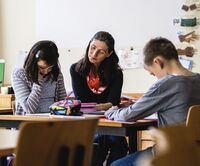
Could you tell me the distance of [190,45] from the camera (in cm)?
434

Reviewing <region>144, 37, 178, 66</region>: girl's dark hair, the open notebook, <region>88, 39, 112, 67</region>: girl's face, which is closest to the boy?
<region>144, 37, 178, 66</region>: girl's dark hair

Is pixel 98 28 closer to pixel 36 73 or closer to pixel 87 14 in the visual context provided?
pixel 87 14

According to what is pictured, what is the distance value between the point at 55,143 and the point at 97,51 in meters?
1.87

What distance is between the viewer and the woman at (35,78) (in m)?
3.02

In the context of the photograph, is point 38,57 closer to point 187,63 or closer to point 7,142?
point 7,142

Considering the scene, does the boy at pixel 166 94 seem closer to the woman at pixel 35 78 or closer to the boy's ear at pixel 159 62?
the boy's ear at pixel 159 62

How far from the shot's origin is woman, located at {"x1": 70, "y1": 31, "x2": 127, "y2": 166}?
3.06 metres

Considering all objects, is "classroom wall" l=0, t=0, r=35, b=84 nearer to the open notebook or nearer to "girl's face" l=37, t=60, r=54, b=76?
"girl's face" l=37, t=60, r=54, b=76

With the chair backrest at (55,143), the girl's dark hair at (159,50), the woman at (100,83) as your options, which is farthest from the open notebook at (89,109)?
the chair backrest at (55,143)

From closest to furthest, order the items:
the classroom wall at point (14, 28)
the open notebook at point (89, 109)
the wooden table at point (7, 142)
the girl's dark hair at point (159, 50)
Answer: the wooden table at point (7, 142) < the girl's dark hair at point (159, 50) < the open notebook at point (89, 109) < the classroom wall at point (14, 28)

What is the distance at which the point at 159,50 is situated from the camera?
2.36 meters

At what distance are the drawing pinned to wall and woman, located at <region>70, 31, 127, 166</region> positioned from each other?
4.63 ft

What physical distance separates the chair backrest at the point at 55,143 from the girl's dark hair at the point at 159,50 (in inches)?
41.4

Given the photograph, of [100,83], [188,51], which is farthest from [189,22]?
[100,83]
